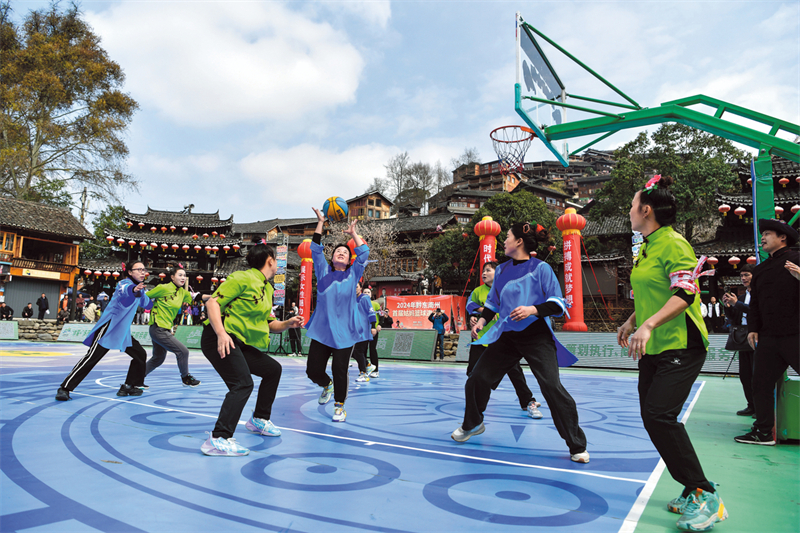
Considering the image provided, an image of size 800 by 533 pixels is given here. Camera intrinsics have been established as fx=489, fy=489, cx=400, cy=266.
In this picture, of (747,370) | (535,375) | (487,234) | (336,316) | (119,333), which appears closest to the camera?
(535,375)

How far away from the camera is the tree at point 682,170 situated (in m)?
24.4

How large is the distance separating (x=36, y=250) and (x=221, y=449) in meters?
38.2

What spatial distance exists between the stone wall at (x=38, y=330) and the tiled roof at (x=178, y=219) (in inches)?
613

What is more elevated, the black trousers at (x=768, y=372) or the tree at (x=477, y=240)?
the tree at (x=477, y=240)

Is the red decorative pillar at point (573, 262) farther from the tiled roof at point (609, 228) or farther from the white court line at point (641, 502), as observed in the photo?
the white court line at point (641, 502)

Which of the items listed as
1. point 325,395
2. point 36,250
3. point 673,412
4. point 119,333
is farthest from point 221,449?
point 36,250

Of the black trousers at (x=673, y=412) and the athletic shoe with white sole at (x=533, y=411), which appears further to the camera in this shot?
the athletic shoe with white sole at (x=533, y=411)

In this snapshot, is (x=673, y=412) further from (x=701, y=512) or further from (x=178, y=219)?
(x=178, y=219)

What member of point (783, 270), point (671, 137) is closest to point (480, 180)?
point (671, 137)

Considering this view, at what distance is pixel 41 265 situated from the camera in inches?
1247

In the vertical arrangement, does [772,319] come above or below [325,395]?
above

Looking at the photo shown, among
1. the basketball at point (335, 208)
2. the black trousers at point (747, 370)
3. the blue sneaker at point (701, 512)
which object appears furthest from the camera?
the basketball at point (335, 208)

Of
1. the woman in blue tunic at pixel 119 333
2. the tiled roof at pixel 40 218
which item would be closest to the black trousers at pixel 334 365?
the woman in blue tunic at pixel 119 333

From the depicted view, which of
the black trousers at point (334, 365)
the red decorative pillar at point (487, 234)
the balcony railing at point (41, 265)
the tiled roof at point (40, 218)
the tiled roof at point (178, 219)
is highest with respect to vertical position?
the tiled roof at point (178, 219)
